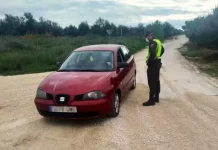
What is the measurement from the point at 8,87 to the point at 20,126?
16.3ft

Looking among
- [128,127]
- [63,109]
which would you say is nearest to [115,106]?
[128,127]

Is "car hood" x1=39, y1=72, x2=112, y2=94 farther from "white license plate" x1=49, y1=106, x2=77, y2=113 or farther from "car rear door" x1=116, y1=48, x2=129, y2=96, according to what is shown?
"car rear door" x1=116, y1=48, x2=129, y2=96

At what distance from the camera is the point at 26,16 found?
6512 cm

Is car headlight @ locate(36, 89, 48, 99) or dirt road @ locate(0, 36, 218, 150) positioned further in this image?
car headlight @ locate(36, 89, 48, 99)

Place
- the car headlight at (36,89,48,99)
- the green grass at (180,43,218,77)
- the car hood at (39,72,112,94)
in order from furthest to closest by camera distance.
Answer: the green grass at (180,43,218,77) → the car headlight at (36,89,48,99) → the car hood at (39,72,112,94)

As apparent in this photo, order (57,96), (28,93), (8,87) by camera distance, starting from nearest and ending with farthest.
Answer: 1. (57,96)
2. (28,93)
3. (8,87)

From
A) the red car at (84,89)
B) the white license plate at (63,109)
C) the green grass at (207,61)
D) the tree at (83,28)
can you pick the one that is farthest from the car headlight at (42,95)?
the tree at (83,28)

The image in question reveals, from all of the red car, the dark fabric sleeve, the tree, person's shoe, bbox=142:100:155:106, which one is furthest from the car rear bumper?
the tree

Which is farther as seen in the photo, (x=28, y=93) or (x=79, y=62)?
(x=28, y=93)

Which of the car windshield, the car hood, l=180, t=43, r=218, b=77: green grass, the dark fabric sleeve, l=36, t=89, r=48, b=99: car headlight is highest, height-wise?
the dark fabric sleeve

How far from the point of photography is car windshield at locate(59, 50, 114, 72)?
6.62 meters

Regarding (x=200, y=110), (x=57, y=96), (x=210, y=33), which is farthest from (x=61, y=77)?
(x=210, y=33)

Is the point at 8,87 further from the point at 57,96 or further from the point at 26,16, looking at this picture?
the point at 26,16

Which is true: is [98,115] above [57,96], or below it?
below
